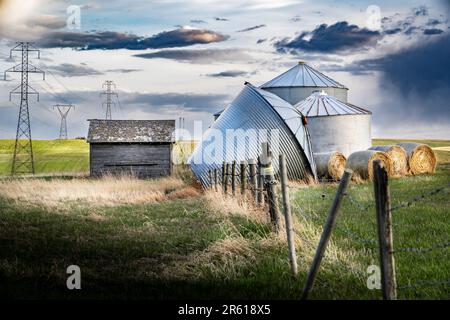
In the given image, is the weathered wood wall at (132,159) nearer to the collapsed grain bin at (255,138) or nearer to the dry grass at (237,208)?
the collapsed grain bin at (255,138)

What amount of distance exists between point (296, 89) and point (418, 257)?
98.0 ft

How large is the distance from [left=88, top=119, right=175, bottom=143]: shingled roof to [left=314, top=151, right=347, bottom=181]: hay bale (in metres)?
12.8

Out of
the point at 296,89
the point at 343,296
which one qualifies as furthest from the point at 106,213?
the point at 296,89

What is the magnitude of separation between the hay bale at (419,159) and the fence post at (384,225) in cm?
2326

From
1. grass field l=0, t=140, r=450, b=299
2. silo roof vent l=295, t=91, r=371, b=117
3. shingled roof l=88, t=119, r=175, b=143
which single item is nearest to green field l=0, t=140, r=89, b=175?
shingled roof l=88, t=119, r=175, b=143

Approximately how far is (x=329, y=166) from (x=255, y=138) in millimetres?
4260

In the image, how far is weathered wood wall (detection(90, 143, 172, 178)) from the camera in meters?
35.9

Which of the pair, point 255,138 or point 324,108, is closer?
point 255,138

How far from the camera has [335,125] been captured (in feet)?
104

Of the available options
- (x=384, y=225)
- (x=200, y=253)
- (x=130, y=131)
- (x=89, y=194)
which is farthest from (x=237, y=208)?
(x=130, y=131)

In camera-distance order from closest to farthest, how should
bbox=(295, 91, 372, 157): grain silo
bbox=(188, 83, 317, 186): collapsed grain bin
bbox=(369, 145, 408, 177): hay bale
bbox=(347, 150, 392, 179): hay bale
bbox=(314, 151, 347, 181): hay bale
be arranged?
bbox=(188, 83, 317, 186): collapsed grain bin < bbox=(347, 150, 392, 179): hay bale < bbox=(314, 151, 347, 181): hay bale < bbox=(369, 145, 408, 177): hay bale < bbox=(295, 91, 372, 157): grain silo

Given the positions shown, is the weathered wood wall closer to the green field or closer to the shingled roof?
the shingled roof

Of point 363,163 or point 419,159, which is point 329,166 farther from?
point 419,159
